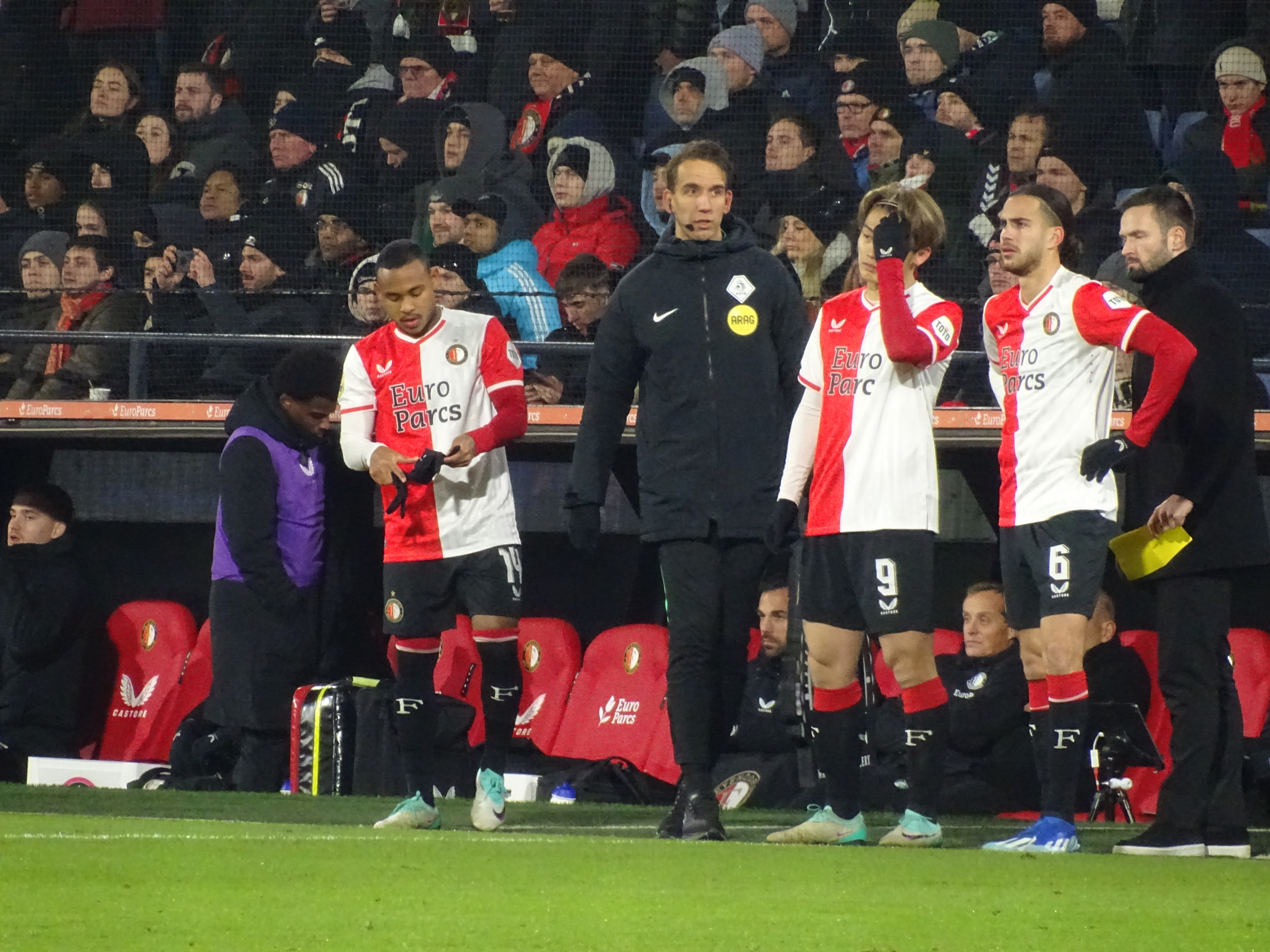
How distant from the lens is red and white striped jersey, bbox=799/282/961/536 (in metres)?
4.95

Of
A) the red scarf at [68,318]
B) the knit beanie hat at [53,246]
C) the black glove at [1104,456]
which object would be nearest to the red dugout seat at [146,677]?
the red scarf at [68,318]

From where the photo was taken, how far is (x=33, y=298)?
9.80 m

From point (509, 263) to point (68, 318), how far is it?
2387mm

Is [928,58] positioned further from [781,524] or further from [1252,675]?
[781,524]

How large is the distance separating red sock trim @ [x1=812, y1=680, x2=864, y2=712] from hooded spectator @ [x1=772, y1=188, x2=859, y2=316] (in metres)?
3.74

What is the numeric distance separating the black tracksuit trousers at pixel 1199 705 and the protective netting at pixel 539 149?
11.0 ft

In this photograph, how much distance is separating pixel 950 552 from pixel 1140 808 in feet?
7.71

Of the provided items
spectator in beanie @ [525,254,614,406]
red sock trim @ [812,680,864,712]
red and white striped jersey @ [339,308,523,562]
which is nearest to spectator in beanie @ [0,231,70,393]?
spectator in beanie @ [525,254,614,406]

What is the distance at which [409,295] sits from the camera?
5.69 metres

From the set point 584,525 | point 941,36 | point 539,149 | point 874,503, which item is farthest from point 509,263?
point 874,503

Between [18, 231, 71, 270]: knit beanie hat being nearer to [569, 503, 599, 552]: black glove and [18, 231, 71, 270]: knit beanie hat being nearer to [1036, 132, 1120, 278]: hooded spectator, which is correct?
[1036, 132, 1120, 278]: hooded spectator

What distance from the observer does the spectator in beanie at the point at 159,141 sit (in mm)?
10703

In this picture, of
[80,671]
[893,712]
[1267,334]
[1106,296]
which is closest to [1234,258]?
[1267,334]

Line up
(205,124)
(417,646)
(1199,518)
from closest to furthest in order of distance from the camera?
(1199,518), (417,646), (205,124)
